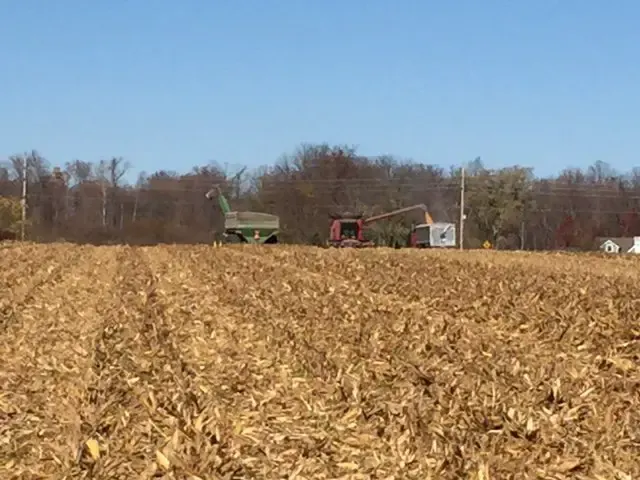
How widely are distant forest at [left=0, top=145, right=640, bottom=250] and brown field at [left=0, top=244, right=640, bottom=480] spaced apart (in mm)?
55308

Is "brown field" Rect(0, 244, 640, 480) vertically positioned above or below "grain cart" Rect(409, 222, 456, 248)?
below

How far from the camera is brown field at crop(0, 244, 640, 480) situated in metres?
6.14

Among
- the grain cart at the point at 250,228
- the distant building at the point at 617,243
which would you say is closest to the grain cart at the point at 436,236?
the grain cart at the point at 250,228

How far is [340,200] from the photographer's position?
272ft

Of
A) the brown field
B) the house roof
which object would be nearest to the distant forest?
the house roof

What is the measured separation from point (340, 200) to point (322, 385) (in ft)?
244

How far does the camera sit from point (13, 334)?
1187 centimetres

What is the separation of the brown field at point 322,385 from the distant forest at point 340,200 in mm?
55308

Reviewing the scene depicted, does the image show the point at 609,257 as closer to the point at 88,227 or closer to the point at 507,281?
the point at 507,281

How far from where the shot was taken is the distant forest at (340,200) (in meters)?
78.8

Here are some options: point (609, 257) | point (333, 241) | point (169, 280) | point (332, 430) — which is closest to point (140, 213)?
point (333, 241)

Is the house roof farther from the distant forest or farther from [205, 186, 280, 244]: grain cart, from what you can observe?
[205, 186, 280, 244]: grain cart

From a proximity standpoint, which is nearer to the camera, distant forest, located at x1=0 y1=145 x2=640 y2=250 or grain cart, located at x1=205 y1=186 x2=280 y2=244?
grain cart, located at x1=205 y1=186 x2=280 y2=244

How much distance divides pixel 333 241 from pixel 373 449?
47.3 metres
